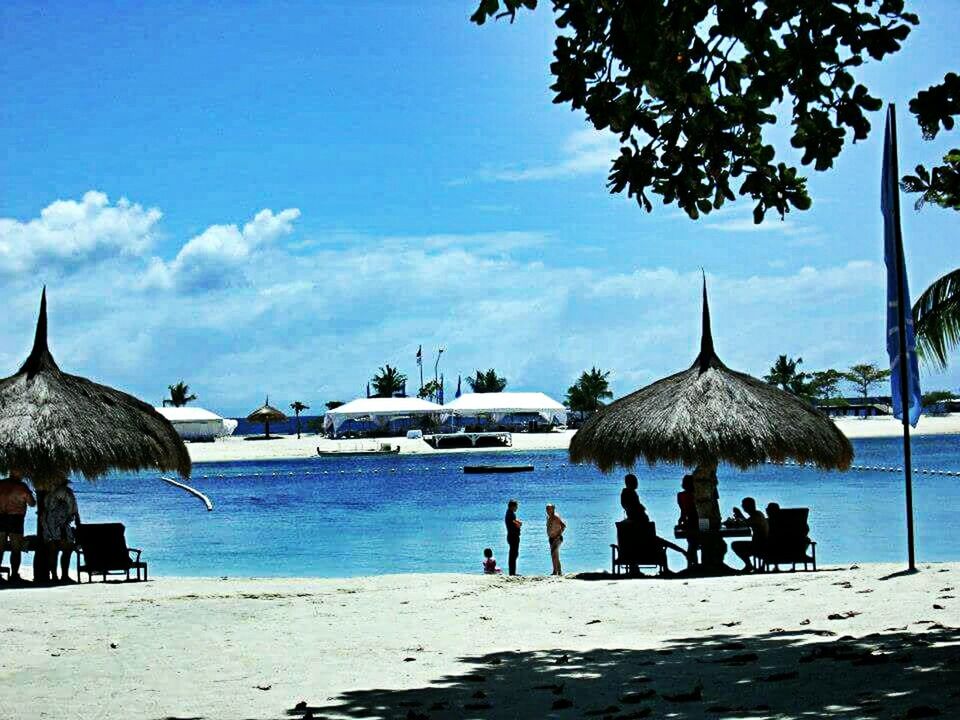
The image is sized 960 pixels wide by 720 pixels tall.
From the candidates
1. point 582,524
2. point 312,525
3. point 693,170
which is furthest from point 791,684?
point 312,525

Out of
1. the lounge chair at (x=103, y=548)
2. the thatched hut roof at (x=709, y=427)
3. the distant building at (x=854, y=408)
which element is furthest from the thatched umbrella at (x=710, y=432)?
the distant building at (x=854, y=408)

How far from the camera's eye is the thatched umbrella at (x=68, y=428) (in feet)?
42.2

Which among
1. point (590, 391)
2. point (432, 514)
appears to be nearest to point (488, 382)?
point (590, 391)

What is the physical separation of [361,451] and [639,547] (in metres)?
55.8

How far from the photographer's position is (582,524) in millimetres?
27031

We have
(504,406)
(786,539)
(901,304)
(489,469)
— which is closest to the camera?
(901,304)

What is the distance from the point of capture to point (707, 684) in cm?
635

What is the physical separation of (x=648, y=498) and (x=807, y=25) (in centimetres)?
3268

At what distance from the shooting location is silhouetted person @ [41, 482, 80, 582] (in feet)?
42.2

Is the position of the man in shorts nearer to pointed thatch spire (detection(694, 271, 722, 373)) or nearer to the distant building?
pointed thatch spire (detection(694, 271, 722, 373))

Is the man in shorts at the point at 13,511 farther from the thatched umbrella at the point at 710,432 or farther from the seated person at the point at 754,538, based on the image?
the seated person at the point at 754,538

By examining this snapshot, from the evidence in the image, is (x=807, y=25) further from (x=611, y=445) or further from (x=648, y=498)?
(x=648, y=498)

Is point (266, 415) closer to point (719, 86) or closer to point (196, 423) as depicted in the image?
point (196, 423)

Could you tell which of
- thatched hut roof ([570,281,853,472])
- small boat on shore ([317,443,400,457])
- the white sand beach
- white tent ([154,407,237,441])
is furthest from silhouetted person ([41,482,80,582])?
white tent ([154,407,237,441])
